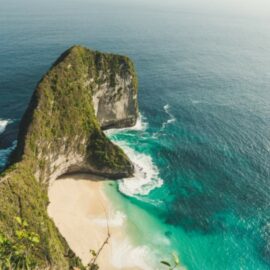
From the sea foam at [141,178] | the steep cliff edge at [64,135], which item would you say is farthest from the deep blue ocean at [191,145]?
the steep cliff edge at [64,135]

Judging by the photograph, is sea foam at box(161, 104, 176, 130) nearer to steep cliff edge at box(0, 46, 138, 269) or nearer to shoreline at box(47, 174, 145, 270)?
steep cliff edge at box(0, 46, 138, 269)

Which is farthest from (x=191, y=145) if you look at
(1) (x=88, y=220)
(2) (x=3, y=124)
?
(2) (x=3, y=124)

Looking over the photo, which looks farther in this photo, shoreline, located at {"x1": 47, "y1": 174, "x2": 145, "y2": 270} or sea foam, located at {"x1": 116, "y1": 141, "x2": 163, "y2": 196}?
sea foam, located at {"x1": 116, "y1": 141, "x2": 163, "y2": 196}

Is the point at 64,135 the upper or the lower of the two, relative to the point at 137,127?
upper

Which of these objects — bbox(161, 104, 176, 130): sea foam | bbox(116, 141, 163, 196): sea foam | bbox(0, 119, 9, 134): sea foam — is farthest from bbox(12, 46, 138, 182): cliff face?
bbox(0, 119, 9, 134): sea foam

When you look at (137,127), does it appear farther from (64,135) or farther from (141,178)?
(64,135)

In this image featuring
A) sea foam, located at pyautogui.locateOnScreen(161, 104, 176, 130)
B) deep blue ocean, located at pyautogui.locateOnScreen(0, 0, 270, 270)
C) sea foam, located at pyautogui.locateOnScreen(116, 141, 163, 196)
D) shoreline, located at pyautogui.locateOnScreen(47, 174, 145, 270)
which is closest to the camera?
shoreline, located at pyautogui.locateOnScreen(47, 174, 145, 270)
